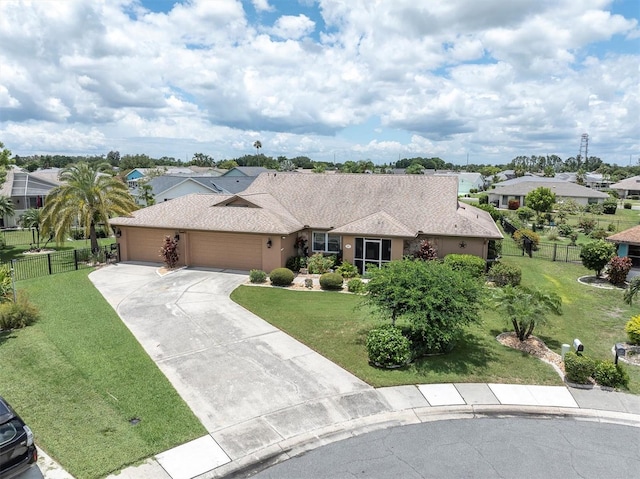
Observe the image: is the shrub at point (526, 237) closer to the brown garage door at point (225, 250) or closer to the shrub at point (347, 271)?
the shrub at point (347, 271)

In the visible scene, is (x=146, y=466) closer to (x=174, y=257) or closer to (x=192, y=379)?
→ (x=192, y=379)

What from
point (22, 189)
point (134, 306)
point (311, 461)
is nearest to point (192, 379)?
point (311, 461)

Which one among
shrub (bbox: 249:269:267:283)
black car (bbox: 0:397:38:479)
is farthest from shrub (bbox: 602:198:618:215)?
black car (bbox: 0:397:38:479)

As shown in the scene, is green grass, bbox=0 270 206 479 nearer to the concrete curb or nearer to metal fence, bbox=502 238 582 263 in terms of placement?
the concrete curb

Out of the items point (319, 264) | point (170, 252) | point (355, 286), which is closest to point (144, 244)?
point (170, 252)

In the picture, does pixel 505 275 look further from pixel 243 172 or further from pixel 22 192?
pixel 243 172
